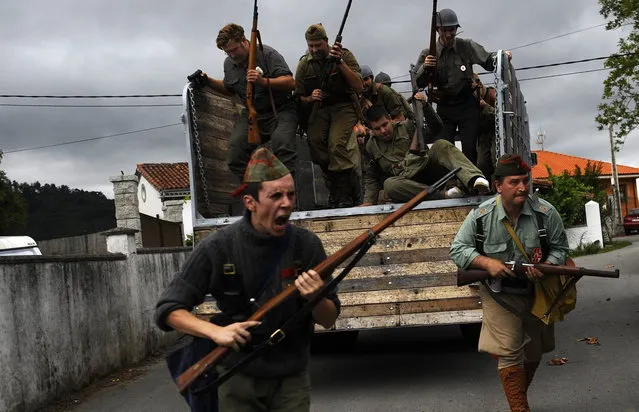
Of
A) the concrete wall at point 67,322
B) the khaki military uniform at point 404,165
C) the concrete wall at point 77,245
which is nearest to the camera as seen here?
the concrete wall at point 67,322

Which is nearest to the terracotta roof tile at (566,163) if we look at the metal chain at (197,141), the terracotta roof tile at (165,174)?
the terracotta roof tile at (165,174)

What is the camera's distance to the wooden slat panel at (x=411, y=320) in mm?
7004

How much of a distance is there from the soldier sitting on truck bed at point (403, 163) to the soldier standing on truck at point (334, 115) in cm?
21

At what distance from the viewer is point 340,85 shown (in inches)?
329

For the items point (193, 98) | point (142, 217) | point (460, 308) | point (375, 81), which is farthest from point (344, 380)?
point (142, 217)

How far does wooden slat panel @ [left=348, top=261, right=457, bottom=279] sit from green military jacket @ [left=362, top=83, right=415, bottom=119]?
290 centimetres

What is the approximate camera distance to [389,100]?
976 cm

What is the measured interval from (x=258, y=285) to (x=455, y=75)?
220 inches

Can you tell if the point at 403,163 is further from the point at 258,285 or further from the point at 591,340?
the point at 258,285

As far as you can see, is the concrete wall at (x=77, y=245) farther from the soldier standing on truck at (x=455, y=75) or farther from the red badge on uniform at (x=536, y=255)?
the red badge on uniform at (x=536, y=255)

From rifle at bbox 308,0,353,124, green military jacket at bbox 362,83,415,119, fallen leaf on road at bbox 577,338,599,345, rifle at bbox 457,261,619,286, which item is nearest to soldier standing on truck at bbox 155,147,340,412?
rifle at bbox 457,261,619,286

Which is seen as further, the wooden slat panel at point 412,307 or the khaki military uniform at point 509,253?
the wooden slat panel at point 412,307

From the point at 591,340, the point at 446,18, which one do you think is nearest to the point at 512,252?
the point at 446,18

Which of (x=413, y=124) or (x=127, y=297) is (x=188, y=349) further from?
(x=127, y=297)
